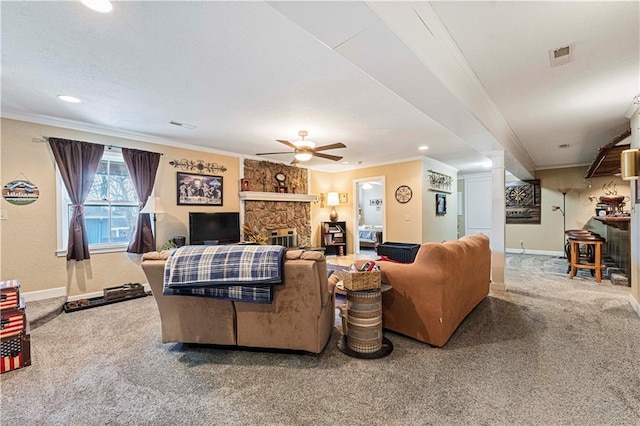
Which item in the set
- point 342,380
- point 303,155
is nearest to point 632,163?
point 342,380

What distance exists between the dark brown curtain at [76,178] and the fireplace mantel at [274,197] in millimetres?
2421

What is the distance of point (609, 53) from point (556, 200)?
6600mm

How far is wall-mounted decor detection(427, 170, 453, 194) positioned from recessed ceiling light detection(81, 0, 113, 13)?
615cm

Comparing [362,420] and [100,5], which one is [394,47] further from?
[362,420]

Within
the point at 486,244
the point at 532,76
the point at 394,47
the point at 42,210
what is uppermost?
the point at 532,76

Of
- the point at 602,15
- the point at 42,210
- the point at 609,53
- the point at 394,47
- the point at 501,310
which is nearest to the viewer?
the point at 394,47

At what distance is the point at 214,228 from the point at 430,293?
3964 millimetres

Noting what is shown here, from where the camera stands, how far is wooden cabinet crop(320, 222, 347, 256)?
749 centimetres

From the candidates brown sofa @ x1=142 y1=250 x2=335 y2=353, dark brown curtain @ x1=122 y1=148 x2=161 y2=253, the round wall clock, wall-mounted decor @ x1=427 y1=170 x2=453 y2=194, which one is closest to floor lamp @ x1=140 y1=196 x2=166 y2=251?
dark brown curtain @ x1=122 y1=148 x2=161 y2=253

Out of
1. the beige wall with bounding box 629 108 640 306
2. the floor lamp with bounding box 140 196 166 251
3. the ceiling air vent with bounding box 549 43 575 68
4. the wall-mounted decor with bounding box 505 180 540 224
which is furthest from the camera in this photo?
the wall-mounted decor with bounding box 505 180 540 224

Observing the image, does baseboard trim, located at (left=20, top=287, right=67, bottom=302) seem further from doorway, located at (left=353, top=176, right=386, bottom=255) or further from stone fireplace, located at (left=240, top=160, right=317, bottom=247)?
doorway, located at (left=353, top=176, right=386, bottom=255)

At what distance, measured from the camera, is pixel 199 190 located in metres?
5.13

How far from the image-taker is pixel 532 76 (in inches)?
102

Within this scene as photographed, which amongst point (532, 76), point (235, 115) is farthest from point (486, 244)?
point (235, 115)
